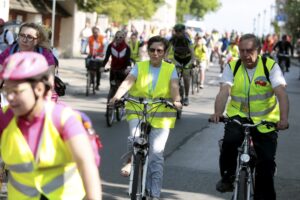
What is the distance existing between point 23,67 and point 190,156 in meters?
7.41

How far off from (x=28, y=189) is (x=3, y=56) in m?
4.26

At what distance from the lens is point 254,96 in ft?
21.4

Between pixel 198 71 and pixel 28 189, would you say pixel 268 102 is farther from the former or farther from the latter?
pixel 198 71

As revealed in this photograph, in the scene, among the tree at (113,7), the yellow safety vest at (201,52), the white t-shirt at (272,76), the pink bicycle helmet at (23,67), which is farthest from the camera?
the tree at (113,7)

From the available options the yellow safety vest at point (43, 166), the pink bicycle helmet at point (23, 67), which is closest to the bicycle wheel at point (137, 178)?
the yellow safety vest at point (43, 166)

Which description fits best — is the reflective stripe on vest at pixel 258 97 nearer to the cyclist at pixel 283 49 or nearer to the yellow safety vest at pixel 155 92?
the yellow safety vest at pixel 155 92

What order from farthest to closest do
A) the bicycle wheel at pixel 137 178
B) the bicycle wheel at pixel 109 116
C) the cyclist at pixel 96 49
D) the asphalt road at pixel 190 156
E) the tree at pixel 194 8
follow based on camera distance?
the tree at pixel 194 8 < the cyclist at pixel 96 49 < the bicycle wheel at pixel 109 116 < the asphalt road at pixel 190 156 < the bicycle wheel at pixel 137 178

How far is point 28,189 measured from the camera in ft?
11.5

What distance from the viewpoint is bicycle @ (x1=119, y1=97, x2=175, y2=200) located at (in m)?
6.80

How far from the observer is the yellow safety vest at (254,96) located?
647 centimetres

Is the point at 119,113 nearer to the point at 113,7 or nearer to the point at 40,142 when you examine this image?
the point at 40,142

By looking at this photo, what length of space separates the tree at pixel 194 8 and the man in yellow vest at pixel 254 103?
11188 centimetres

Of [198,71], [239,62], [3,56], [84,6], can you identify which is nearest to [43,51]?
[3,56]

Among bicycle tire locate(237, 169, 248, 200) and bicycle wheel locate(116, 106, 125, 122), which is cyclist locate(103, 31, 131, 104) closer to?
bicycle wheel locate(116, 106, 125, 122)
